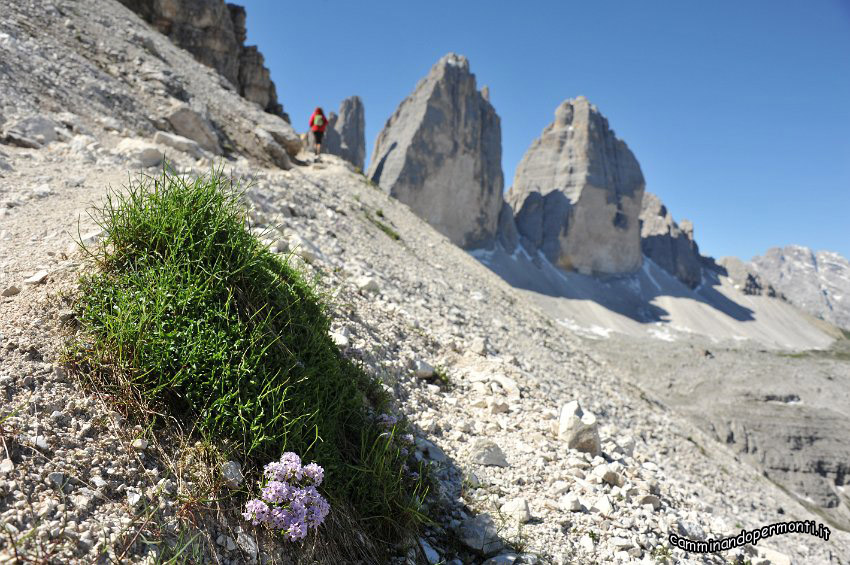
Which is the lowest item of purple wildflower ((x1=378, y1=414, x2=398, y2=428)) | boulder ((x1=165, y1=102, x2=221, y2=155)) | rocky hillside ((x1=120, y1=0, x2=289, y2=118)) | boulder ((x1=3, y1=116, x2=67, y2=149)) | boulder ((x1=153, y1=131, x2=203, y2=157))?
purple wildflower ((x1=378, y1=414, x2=398, y2=428))

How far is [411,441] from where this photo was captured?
471 centimetres

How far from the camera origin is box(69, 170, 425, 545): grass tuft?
10.3ft

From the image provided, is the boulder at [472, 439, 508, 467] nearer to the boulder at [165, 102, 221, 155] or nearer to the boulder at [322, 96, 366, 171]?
the boulder at [165, 102, 221, 155]

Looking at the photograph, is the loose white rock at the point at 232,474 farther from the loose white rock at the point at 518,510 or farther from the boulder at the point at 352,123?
the boulder at the point at 352,123

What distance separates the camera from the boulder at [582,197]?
145 meters

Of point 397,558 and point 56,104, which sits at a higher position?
point 56,104

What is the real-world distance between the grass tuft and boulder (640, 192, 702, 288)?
599ft

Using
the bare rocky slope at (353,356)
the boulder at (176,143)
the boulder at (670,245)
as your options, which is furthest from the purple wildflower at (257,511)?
the boulder at (670,245)

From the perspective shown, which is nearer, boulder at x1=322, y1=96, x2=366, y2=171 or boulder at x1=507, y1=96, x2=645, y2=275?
boulder at x1=322, y1=96, x2=366, y2=171

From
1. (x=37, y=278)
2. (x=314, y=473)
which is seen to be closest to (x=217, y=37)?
(x=37, y=278)

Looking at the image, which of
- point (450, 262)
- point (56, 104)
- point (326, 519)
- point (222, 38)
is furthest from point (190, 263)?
point (222, 38)

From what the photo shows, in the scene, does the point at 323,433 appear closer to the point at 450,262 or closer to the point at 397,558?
the point at 397,558

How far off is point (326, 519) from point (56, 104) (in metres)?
12.9

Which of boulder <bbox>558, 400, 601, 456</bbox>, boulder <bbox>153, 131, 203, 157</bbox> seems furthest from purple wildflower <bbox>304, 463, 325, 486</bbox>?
boulder <bbox>153, 131, 203, 157</bbox>
